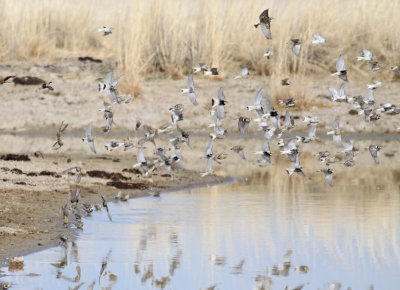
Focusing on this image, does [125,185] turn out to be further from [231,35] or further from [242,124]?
[231,35]

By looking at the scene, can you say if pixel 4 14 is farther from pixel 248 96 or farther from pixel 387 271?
pixel 387 271

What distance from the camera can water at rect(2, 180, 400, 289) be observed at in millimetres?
10328

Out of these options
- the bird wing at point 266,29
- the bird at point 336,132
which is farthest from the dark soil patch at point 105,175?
the bird wing at point 266,29

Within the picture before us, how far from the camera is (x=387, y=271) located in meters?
10.8

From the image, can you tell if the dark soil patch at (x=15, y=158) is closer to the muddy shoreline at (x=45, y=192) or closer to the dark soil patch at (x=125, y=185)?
the muddy shoreline at (x=45, y=192)

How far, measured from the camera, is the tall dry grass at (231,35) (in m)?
31.5

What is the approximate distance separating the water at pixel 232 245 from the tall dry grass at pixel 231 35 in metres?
14.7

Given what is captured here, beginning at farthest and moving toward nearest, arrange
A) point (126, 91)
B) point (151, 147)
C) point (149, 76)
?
point (149, 76), point (126, 91), point (151, 147)

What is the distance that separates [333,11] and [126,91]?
8.14 metres

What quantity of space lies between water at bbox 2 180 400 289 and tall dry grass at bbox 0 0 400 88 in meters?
14.7

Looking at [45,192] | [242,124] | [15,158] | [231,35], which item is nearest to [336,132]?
[242,124]

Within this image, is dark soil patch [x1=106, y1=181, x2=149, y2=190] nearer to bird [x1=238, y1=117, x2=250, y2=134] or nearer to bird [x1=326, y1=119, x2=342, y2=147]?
bird [x1=238, y1=117, x2=250, y2=134]

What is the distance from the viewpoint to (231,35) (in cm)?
3353

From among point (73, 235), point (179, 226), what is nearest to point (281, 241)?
point (179, 226)
